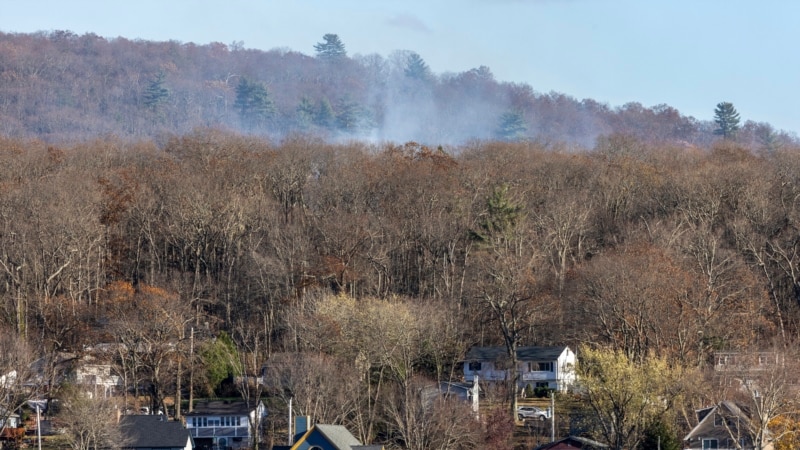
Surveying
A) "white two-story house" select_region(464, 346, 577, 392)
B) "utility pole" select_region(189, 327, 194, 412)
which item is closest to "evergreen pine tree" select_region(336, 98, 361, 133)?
"white two-story house" select_region(464, 346, 577, 392)

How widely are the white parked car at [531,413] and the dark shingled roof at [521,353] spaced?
18.2 feet

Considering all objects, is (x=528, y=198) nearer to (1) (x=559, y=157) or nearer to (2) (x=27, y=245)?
(1) (x=559, y=157)

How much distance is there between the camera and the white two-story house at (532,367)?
7175cm

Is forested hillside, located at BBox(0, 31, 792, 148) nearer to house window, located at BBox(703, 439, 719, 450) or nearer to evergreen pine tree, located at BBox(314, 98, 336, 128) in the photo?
evergreen pine tree, located at BBox(314, 98, 336, 128)

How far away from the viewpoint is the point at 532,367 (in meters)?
72.4

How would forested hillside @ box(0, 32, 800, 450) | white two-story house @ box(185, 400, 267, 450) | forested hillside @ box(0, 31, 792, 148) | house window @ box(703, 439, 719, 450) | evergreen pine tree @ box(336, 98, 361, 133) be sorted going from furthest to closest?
evergreen pine tree @ box(336, 98, 361, 133) < forested hillside @ box(0, 31, 792, 148) < white two-story house @ box(185, 400, 267, 450) < forested hillside @ box(0, 32, 800, 450) < house window @ box(703, 439, 719, 450)

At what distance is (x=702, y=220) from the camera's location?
80.5m

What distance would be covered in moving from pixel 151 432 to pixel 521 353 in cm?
1991

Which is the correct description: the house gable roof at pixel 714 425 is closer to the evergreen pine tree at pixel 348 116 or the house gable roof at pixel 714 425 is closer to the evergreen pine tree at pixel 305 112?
the evergreen pine tree at pixel 305 112

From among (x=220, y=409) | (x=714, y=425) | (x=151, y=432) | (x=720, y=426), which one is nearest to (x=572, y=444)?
(x=714, y=425)

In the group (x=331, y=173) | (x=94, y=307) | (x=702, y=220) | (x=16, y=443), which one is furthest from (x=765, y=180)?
(x=16, y=443)

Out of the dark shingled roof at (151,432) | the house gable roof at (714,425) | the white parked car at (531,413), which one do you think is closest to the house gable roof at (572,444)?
the house gable roof at (714,425)

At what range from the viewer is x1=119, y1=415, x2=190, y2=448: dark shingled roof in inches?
2377

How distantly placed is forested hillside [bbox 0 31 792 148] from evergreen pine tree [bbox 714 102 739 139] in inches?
62.3
